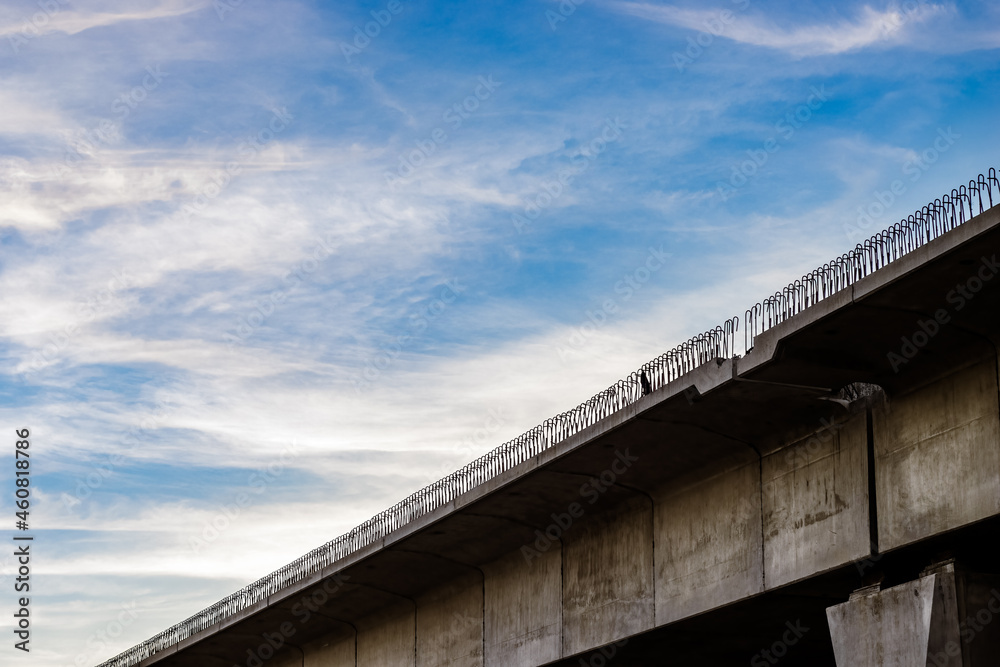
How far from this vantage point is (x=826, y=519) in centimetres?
1928

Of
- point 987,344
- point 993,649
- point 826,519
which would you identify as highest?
point 987,344

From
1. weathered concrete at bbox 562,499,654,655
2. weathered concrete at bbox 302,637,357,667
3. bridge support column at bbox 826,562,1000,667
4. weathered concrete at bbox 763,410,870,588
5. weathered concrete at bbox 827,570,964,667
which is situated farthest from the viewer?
weathered concrete at bbox 302,637,357,667

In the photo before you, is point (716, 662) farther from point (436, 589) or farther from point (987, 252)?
point (987, 252)

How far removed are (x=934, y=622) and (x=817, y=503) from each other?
2.98 meters

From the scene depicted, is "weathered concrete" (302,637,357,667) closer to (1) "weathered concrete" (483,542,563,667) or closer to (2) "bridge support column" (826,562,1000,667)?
(1) "weathered concrete" (483,542,563,667)

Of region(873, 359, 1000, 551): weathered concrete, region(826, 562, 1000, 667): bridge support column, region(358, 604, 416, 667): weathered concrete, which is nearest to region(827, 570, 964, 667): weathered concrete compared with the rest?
region(826, 562, 1000, 667): bridge support column

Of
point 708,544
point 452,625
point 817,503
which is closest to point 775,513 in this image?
point 817,503

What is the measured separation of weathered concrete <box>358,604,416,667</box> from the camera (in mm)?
31875

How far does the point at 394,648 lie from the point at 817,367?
675 inches

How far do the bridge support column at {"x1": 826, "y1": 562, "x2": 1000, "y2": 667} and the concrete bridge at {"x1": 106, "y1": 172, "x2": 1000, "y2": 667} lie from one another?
27 millimetres

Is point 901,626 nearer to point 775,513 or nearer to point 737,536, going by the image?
point 775,513

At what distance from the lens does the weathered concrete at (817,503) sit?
1877 centimetres

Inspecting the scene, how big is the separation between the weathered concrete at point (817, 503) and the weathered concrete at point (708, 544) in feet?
1.26

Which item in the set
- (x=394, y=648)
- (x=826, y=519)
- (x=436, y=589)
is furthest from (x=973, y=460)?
(x=394, y=648)
